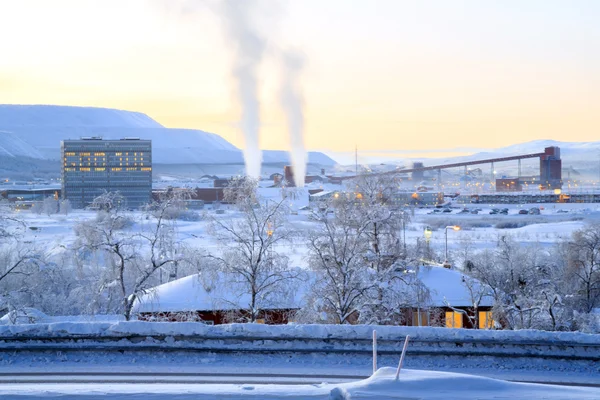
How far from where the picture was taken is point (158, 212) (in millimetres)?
14617

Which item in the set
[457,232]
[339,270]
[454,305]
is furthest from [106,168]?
[339,270]

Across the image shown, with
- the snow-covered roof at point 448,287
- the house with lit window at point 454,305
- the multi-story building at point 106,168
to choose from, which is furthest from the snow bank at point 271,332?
the multi-story building at point 106,168

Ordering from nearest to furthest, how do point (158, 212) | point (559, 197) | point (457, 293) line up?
point (158, 212), point (457, 293), point (559, 197)

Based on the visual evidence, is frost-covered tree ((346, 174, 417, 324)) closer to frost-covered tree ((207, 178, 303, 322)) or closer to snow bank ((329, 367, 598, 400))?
frost-covered tree ((207, 178, 303, 322))

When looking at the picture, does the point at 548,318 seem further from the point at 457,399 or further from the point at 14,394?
the point at 14,394

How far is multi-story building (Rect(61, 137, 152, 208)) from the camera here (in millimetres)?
100000

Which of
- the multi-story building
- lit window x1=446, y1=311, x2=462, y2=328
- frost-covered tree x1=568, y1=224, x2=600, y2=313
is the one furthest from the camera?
the multi-story building

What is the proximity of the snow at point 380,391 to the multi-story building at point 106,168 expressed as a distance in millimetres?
95068

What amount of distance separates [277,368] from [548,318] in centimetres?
1007

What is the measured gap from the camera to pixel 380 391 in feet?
16.9

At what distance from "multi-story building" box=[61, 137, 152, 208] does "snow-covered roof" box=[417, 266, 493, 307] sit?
8442cm

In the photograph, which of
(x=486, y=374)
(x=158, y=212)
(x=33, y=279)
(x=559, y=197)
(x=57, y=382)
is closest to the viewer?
(x=57, y=382)

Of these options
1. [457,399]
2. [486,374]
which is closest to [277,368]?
[486,374]

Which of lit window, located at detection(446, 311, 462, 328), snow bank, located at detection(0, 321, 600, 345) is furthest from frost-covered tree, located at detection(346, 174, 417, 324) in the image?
snow bank, located at detection(0, 321, 600, 345)
